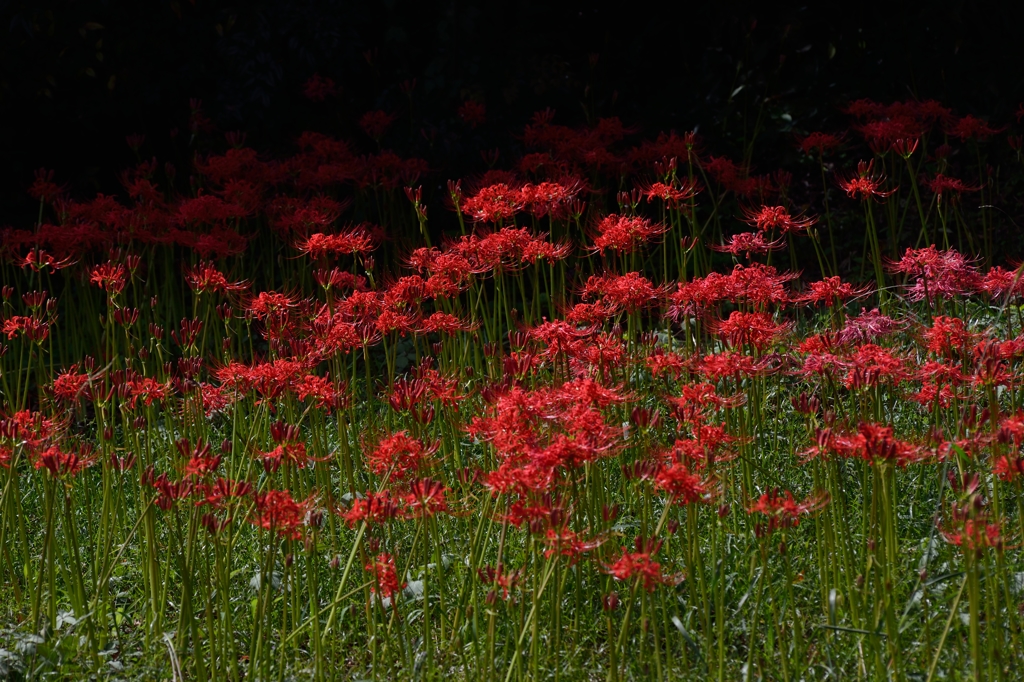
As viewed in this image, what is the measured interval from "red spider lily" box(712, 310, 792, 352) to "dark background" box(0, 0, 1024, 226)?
3813mm

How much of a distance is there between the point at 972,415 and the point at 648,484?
0.64 m

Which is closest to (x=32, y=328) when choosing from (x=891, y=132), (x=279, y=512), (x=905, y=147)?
(x=279, y=512)

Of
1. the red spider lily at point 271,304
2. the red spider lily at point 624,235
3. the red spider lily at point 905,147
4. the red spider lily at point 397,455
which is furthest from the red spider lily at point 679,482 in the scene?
the red spider lily at point 905,147

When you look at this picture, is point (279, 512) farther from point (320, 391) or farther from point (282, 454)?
point (320, 391)

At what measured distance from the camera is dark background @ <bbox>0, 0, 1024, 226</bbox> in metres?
6.78

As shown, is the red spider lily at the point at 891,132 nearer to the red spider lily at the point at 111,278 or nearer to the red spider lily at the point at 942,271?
the red spider lily at the point at 942,271

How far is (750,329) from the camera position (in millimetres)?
2805

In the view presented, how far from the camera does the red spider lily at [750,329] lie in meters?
2.77

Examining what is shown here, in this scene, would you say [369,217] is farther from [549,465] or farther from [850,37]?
[549,465]

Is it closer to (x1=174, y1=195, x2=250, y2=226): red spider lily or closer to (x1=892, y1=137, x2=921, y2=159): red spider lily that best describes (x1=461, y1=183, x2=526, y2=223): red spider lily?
(x1=174, y1=195, x2=250, y2=226): red spider lily

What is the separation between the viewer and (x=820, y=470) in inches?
115

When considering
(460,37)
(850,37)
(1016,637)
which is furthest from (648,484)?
(850,37)

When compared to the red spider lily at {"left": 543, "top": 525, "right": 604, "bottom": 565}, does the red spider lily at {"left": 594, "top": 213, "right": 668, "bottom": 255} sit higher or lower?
higher

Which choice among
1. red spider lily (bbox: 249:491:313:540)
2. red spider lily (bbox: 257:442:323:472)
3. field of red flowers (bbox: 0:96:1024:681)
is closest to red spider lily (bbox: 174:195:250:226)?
field of red flowers (bbox: 0:96:1024:681)
